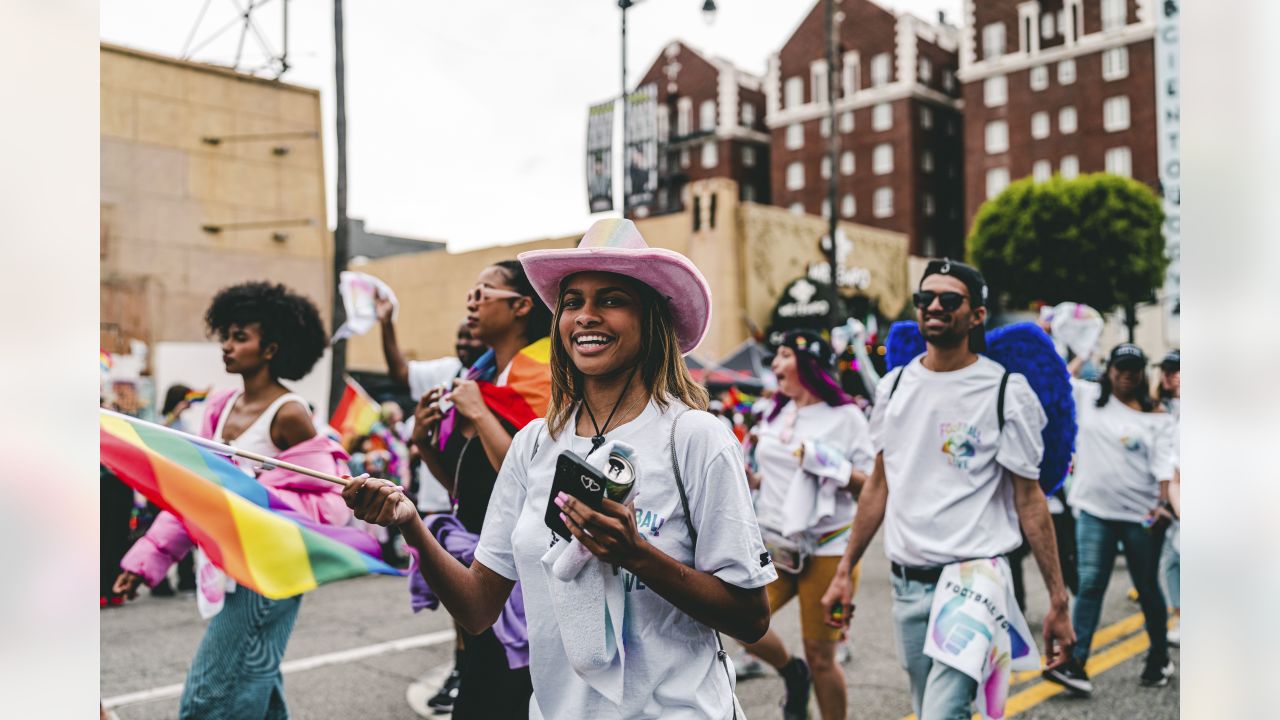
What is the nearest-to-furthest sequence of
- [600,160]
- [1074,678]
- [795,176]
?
1. [1074,678]
2. [600,160]
3. [795,176]

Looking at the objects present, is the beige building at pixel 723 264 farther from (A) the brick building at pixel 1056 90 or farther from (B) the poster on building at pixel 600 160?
(A) the brick building at pixel 1056 90

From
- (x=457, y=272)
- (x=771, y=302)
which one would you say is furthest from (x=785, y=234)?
(x=457, y=272)

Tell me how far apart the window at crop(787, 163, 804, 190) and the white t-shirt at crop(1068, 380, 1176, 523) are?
1959 inches

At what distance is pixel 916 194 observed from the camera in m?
52.7

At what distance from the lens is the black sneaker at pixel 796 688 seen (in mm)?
4953

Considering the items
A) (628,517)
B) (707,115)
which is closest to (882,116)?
(707,115)

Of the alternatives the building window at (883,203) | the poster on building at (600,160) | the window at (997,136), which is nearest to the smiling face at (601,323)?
the poster on building at (600,160)

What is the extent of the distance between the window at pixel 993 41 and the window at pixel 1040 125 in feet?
12.7

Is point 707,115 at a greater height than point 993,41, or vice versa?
point 993,41

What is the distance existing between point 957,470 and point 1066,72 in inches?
2010

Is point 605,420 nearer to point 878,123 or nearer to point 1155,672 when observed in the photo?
point 1155,672

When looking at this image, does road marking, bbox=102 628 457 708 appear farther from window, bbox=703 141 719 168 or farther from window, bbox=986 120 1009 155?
window, bbox=703 141 719 168

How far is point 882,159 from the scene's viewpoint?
53969mm

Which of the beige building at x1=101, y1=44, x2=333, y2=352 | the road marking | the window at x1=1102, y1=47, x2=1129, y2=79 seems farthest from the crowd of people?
the window at x1=1102, y1=47, x2=1129, y2=79
